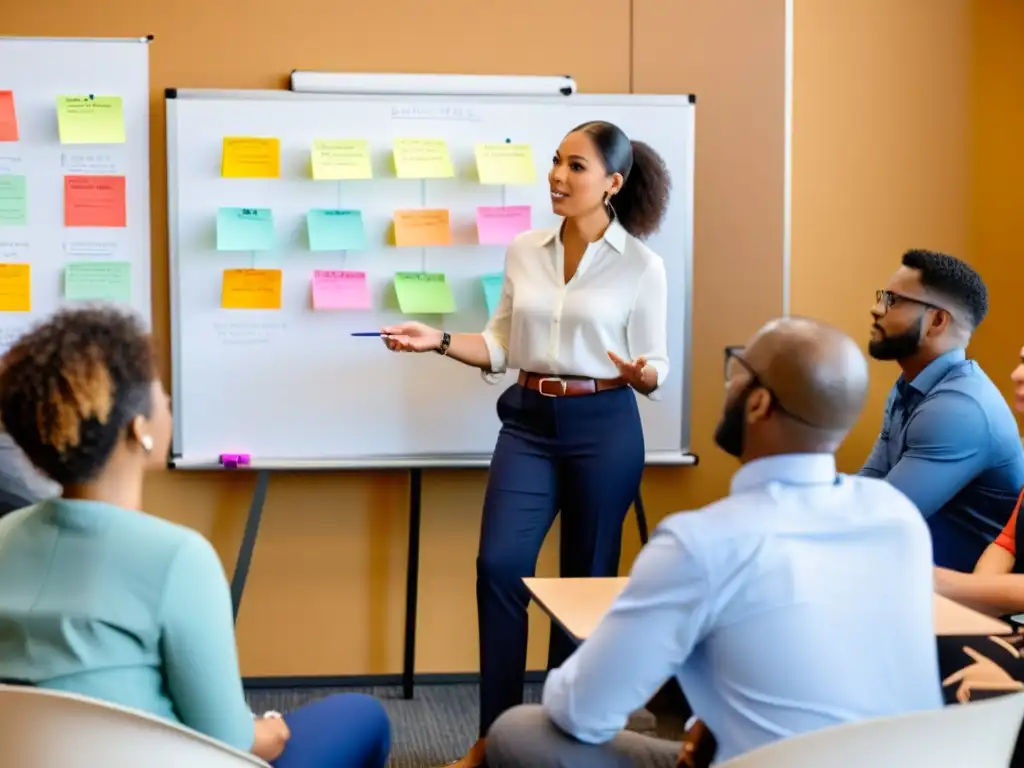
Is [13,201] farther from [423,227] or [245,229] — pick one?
[423,227]

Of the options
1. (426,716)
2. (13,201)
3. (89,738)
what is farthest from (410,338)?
(89,738)

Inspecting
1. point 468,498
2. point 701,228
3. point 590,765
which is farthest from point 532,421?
point 590,765

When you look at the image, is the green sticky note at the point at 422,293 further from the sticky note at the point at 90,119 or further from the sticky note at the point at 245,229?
the sticky note at the point at 90,119

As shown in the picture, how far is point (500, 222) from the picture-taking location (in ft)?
12.8

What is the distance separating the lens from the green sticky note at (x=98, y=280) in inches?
149

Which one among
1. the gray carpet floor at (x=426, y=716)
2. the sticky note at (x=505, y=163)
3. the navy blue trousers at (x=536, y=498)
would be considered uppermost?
the sticky note at (x=505, y=163)

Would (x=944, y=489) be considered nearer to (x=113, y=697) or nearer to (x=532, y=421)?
(x=532, y=421)

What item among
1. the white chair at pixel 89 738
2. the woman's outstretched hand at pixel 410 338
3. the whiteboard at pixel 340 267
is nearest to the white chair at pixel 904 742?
the white chair at pixel 89 738

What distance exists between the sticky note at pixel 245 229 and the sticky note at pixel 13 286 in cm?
60

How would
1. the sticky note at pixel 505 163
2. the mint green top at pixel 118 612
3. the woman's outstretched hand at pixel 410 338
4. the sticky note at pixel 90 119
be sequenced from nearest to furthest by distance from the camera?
1. the mint green top at pixel 118 612
2. the woman's outstretched hand at pixel 410 338
3. the sticky note at pixel 90 119
4. the sticky note at pixel 505 163

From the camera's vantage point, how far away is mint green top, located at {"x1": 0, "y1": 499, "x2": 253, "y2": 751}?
1546 mm

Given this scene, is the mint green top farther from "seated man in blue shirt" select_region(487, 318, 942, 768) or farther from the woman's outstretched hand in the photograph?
the woman's outstretched hand

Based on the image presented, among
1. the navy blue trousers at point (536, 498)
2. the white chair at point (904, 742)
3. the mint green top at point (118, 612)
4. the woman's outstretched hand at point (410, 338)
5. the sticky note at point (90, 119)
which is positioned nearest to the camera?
the white chair at point (904, 742)

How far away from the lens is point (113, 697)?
1570 millimetres
